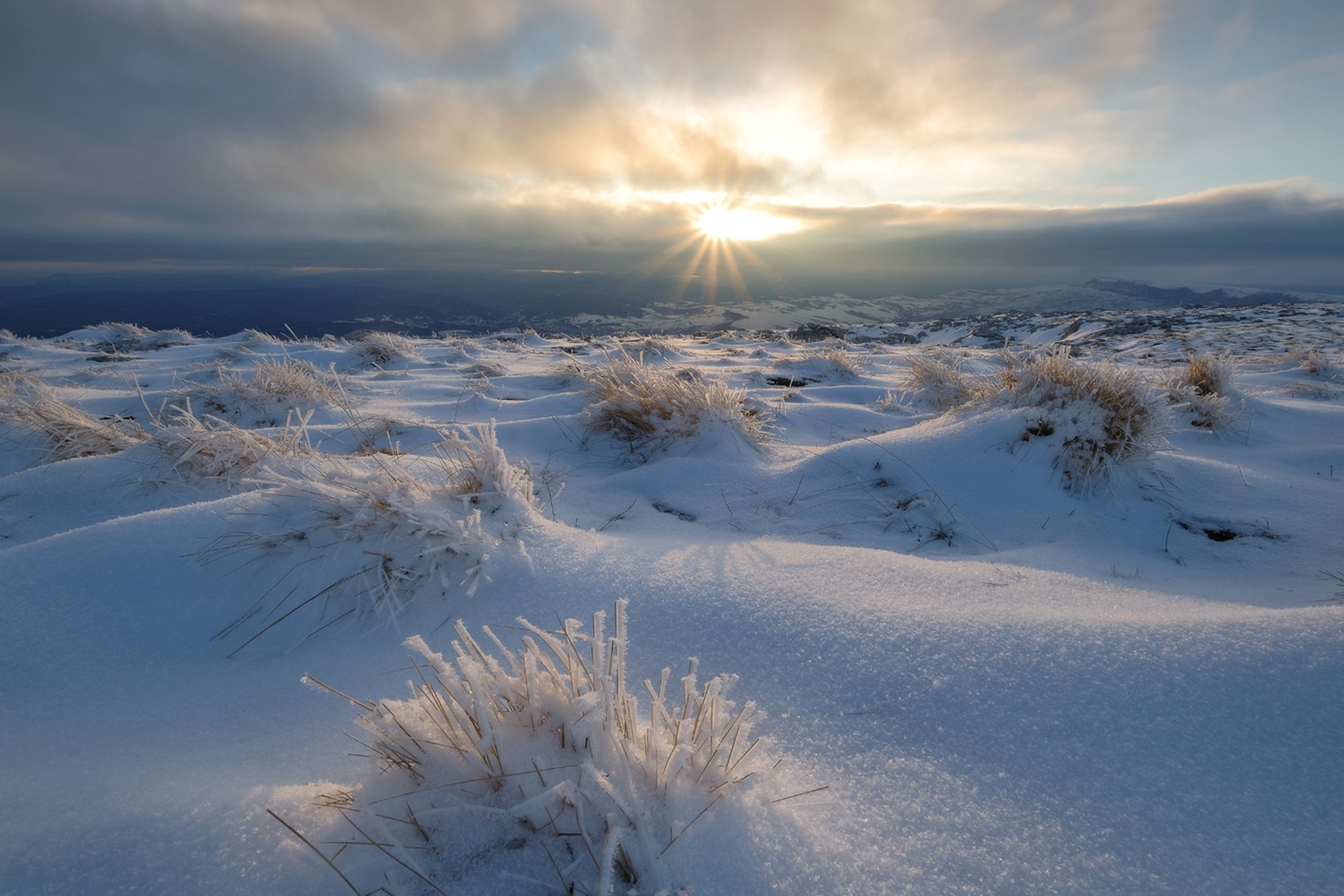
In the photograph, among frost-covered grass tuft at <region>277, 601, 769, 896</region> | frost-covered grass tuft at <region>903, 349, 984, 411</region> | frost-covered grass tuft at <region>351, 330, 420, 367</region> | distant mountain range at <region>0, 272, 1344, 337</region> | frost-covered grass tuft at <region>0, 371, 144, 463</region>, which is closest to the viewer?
frost-covered grass tuft at <region>277, 601, 769, 896</region>

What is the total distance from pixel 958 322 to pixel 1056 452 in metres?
20.1

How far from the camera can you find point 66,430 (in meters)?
2.73

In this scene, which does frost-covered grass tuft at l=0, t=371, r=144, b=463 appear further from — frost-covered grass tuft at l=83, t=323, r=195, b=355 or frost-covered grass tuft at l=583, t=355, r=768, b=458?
frost-covered grass tuft at l=83, t=323, r=195, b=355

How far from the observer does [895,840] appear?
31.2 inches

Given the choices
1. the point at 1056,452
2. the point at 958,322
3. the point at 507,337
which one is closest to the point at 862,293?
the point at 958,322

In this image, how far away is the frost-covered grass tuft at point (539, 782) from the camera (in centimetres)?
72

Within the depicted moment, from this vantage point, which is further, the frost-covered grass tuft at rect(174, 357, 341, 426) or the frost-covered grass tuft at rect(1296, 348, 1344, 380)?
the frost-covered grass tuft at rect(1296, 348, 1344, 380)

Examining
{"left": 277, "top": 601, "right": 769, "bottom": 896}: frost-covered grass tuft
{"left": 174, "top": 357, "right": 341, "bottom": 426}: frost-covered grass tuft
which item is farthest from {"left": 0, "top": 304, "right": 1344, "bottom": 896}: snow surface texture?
{"left": 174, "top": 357, "right": 341, "bottom": 426}: frost-covered grass tuft

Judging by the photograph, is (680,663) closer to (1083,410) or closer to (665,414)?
(665,414)

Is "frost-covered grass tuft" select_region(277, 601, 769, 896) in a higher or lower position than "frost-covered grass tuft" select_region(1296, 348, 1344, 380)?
higher

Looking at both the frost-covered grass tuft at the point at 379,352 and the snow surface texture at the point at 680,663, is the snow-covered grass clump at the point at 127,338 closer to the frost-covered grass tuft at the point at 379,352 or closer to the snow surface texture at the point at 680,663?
the frost-covered grass tuft at the point at 379,352

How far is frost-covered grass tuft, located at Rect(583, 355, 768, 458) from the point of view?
299 centimetres

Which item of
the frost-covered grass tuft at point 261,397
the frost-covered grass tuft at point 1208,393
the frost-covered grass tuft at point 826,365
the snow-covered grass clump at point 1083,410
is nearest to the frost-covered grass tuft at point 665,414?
the snow-covered grass clump at point 1083,410

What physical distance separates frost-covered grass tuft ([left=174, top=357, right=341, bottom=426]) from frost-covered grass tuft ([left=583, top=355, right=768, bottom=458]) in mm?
1963
